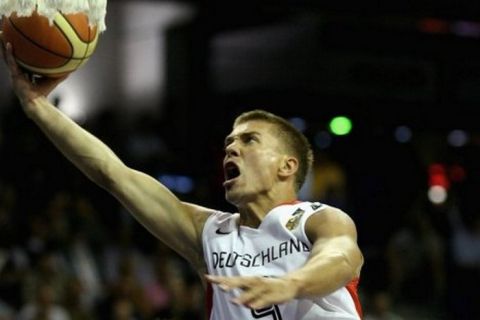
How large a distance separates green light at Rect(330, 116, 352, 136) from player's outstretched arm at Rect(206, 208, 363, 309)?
33.1ft

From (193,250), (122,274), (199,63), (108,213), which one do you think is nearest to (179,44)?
(199,63)

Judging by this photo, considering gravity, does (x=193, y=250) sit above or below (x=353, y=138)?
above

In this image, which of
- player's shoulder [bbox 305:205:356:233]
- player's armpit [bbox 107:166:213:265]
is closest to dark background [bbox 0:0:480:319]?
player's armpit [bbox 107:166:213:265]

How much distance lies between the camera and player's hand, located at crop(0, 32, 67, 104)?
4.68 metres

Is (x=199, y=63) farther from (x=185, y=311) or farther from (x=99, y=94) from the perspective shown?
(x=185, y=311)

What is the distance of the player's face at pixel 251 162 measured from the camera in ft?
15.1

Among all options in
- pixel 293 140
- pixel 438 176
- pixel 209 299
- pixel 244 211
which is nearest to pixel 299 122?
pixel 438 176

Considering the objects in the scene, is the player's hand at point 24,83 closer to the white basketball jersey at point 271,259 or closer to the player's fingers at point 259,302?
the white basketball jersey at point 271,259

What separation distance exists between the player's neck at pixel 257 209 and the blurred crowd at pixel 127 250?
15.1 feet

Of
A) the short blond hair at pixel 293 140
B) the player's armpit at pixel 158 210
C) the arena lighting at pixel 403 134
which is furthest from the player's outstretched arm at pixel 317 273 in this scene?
the arena lighting at pixel 403 134

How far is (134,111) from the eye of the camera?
15.0 metres

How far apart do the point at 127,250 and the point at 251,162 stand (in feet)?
20.8

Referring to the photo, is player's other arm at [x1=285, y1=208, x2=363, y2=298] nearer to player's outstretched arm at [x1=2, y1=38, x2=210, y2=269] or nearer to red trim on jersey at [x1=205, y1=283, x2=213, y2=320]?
red trim on jersey at [x1=205, y1=283, x2=213, y2=320]

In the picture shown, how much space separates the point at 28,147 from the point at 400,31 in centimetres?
584
